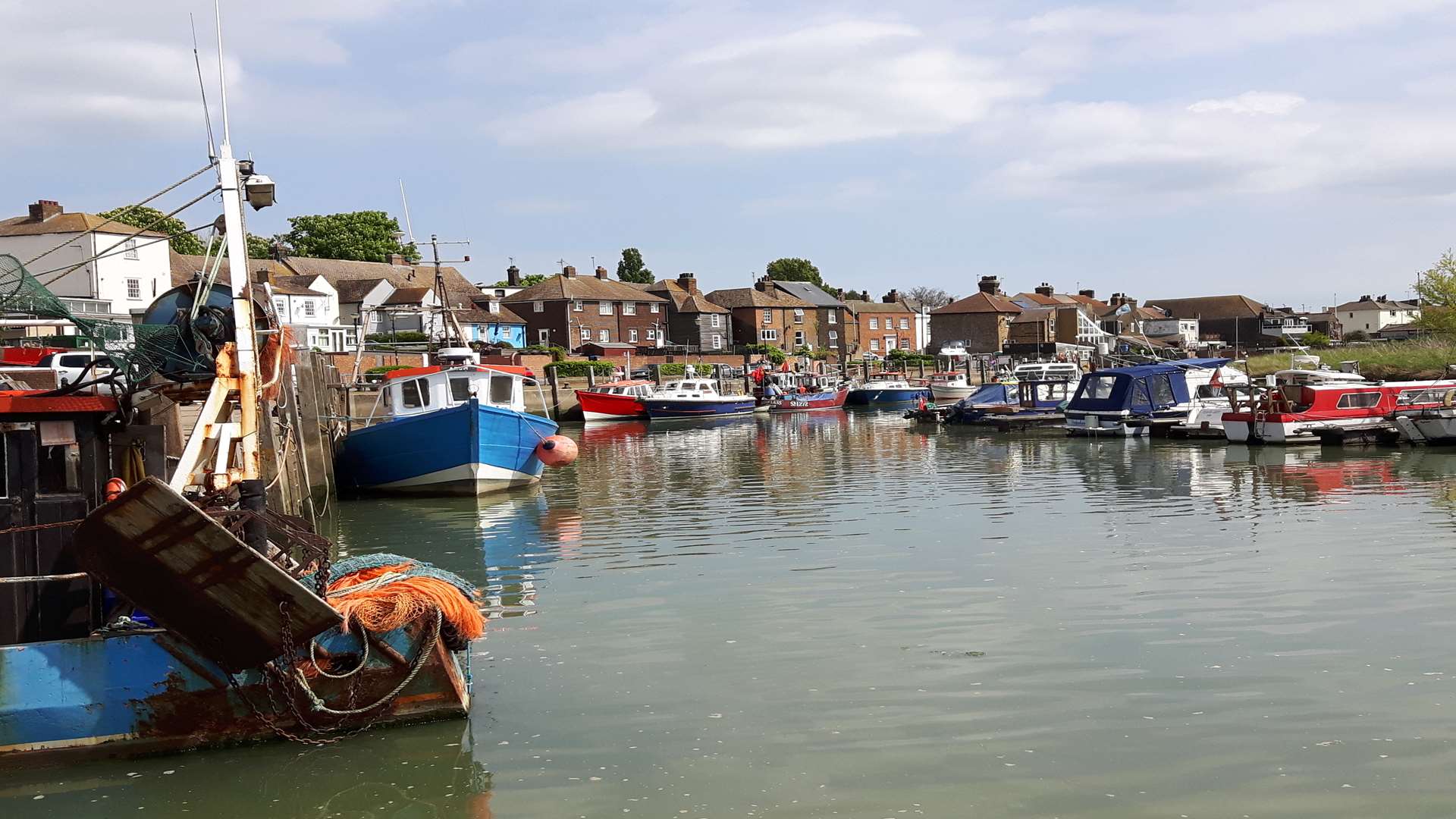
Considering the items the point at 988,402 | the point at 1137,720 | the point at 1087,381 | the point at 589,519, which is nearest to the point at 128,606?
the point at 1137,720

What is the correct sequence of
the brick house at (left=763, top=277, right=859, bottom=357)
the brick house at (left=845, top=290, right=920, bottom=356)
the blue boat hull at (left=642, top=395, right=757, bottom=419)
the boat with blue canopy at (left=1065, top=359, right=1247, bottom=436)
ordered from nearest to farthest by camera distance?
the boat with blue canopy at (left=1065, top=359, right=1247, bottom=436) < the blue boat hull at (left=642, top=395, right=757, bottom=419) < the brick house at (left=763, top=277, right=859, bottom=357) < the brick house at (left=845, top=290, right=920, bottom=356)

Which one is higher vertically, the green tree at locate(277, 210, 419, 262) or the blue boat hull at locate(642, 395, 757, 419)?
the green tree at locate(277, 210, 419, 262)

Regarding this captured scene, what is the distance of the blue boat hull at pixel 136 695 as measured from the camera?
898 cm

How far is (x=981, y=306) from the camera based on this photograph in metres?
109

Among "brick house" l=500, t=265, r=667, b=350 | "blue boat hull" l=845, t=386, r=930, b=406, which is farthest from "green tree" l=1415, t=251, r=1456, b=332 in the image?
"brick house" l=500, t=265, r=667, b=350

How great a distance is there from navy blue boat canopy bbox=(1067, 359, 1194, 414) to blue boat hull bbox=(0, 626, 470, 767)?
37053mm

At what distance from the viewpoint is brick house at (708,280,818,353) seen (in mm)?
100312

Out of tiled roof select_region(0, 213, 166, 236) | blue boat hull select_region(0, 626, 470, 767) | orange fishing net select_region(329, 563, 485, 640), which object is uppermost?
tiled roof select_region(0, 213, 166, 236)

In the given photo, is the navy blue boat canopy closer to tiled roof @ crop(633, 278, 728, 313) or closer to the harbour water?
the harbour water

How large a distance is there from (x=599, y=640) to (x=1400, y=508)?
600 inches

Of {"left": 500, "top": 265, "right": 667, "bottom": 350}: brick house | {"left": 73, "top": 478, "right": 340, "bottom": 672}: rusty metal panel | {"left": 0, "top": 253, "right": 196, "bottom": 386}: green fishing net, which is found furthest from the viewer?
{"left": 500, "top": 265, "right": 667, "bottom": 350}: brick house

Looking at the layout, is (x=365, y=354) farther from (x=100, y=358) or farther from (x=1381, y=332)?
(x=1381, y=332)

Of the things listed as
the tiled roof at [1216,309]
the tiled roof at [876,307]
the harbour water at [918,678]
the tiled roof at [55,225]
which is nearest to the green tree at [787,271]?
the tiled roof at [876,307]

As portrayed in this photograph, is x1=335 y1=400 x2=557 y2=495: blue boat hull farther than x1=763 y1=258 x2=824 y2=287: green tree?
No
